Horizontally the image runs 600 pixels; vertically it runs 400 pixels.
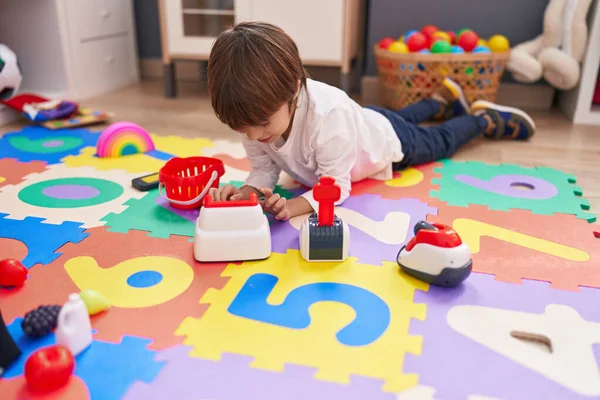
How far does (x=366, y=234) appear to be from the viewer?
39.0 inches

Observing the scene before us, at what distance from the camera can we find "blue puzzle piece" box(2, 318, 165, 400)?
0.62 metres

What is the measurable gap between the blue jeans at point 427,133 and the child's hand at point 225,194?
477mm

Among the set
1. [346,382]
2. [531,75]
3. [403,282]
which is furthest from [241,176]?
[531,75]

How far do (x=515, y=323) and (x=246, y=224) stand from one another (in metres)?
0.44

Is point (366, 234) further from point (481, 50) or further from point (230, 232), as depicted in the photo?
point (481, 50)

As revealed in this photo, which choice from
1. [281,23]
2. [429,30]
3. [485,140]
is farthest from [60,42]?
[485,140]

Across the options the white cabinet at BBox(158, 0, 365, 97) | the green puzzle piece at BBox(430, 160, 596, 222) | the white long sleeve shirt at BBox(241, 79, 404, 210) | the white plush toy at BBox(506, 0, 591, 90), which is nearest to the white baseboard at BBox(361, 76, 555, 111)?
the white plush toy at BBox(506, 0, 591, 90)

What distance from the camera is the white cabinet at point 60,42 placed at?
6.59 ft

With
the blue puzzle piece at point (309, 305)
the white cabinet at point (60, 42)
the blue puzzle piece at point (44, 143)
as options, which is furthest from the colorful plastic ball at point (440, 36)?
the white cabinet at point (60, 42)

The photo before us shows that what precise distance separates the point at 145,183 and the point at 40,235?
11.0 inches

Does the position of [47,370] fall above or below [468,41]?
below

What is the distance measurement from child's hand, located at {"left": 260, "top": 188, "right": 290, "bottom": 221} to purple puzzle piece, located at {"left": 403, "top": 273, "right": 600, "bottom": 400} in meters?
0.32

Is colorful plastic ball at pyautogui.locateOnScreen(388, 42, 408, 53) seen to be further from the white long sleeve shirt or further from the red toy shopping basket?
the red toy shopping basket

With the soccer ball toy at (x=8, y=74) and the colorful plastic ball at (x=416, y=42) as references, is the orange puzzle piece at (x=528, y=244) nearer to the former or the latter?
the colorful plastic ball at (x=416, y=42)
